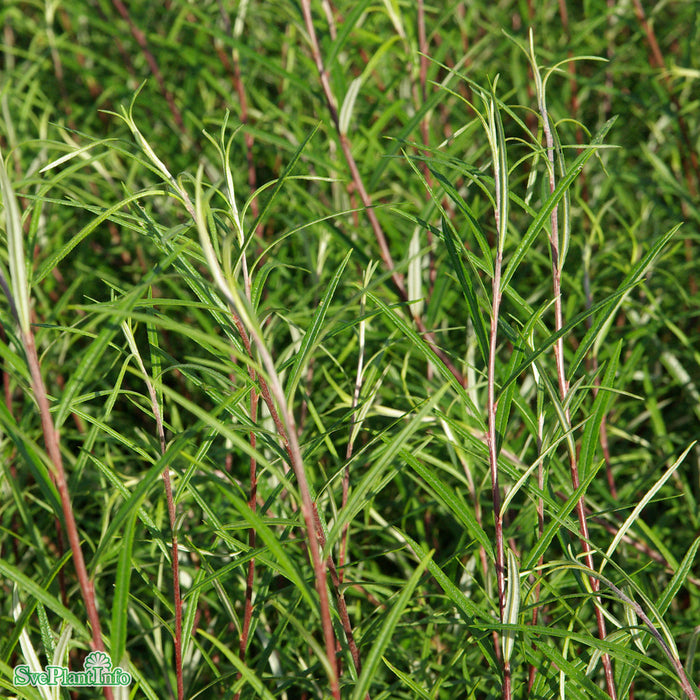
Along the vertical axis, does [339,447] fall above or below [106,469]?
below

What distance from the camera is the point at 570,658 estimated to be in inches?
29.5

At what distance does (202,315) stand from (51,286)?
41 centimetres

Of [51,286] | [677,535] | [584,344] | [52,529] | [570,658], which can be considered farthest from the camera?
[51,286]

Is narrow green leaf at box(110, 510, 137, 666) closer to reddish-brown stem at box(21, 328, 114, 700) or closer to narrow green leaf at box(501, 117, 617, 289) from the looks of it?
reddish-brown stem at box(21, 328, 114, 700)

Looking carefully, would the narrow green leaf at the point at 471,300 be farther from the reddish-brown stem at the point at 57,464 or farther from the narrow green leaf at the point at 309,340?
the reddish-brown stem at the point at 57,464

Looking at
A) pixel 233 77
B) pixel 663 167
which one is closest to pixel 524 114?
pixel 663 167

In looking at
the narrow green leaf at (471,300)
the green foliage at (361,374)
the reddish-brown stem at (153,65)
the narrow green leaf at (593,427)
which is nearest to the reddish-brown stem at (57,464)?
the green foliage at (361,374)

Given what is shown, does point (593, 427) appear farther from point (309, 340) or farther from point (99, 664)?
point (99, 664)

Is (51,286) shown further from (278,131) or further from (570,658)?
(570,658)
